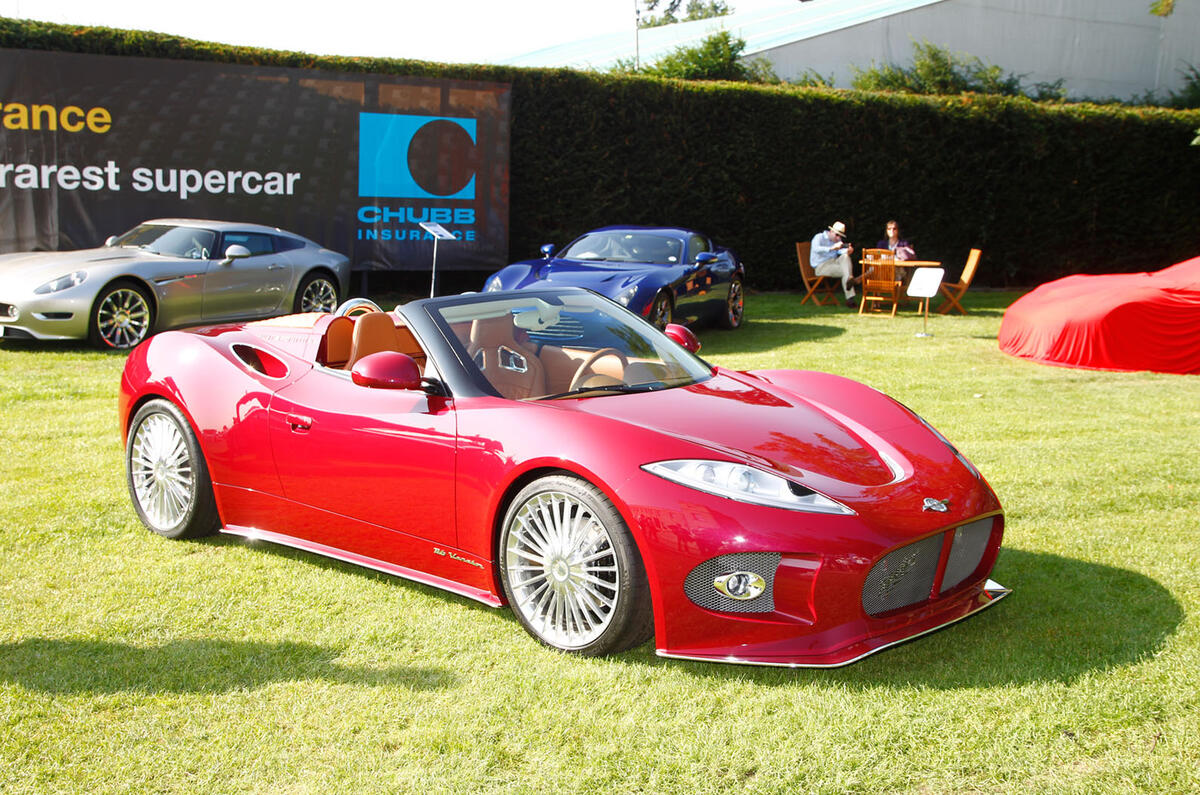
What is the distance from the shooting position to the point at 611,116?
17875 millimetres

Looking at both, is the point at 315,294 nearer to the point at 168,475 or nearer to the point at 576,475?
the point at 168,475

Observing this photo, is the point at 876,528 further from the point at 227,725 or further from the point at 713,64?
the point at 713,64

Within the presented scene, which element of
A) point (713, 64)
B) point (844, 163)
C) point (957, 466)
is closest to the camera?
point (957, 466)

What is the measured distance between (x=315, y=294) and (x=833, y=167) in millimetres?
10693

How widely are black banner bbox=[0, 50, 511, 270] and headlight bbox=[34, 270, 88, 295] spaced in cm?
376

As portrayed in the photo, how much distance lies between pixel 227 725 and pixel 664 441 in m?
1.70

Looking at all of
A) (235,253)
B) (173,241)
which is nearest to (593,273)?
(235,253)

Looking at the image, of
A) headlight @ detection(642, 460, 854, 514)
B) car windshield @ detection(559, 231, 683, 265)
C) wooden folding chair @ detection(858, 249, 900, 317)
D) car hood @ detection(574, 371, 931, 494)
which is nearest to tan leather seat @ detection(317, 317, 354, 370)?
car hood @ detection(574, 371, 931, 494)

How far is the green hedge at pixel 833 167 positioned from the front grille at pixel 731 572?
45.4 ft

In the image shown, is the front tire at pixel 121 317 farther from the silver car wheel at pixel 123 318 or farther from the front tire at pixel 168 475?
the front tire at pixel 168 475

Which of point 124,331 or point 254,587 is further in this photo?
point 124,331

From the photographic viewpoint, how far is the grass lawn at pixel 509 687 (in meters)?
3.07

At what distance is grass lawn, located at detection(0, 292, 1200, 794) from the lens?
3066 mm

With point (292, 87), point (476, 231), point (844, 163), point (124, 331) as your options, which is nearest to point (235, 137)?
point (292, 87)
